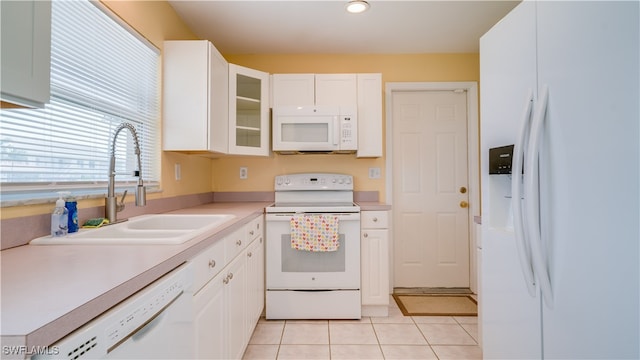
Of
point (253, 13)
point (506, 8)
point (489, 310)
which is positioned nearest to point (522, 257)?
point (489, 310)

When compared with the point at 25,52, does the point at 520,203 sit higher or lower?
lower

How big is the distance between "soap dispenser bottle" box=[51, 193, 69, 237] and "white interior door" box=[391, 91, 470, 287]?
256 centimetres

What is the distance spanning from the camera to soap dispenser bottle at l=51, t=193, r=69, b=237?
3.68 ft

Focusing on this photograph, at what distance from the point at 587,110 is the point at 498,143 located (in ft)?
1.45

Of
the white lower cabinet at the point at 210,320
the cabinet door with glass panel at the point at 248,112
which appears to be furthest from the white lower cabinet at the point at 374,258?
the white lower cabinet at the point at 210,320

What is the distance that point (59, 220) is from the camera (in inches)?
44.3

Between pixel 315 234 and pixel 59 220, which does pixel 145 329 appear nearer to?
pixel 59 220

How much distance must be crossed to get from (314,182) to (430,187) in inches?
47.1

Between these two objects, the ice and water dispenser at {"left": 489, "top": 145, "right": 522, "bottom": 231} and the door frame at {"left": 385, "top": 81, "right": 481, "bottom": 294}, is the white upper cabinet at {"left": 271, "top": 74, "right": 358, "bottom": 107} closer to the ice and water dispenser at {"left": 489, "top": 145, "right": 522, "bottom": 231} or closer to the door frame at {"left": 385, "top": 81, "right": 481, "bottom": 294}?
the door frame at {"left": 385, "top": 81, "right": 481, "bottom": 294}

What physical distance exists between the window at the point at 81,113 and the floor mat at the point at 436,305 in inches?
91.1

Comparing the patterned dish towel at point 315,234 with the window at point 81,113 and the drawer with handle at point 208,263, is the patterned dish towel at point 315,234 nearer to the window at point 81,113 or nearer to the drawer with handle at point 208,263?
the drawer with handle at point 208,263

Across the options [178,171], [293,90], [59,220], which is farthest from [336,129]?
[59,220]

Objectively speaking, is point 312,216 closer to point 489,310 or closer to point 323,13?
point 489,310

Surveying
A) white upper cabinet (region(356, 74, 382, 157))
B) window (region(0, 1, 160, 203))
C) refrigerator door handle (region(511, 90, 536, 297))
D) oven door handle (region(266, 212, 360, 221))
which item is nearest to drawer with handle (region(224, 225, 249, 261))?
oven door handle (region(266, 212, 360, 221))
